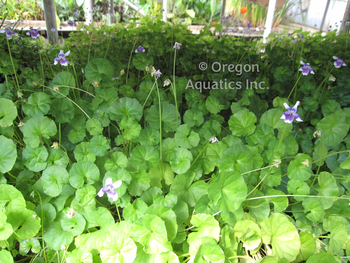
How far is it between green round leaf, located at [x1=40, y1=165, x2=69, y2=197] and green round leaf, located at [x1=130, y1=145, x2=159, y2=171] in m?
0.27

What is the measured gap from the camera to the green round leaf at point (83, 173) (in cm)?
90

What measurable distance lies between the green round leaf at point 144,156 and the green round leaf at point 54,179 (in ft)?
0.89

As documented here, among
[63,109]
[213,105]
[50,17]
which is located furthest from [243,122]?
[50,17]

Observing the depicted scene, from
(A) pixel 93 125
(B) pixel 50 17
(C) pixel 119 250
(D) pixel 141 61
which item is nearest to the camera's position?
(C) pixel 119 250

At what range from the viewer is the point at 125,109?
99cm

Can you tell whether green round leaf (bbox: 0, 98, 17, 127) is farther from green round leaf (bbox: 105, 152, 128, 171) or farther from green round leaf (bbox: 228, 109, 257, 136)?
green round leaf (bbox: 228, 109, 257, 136)

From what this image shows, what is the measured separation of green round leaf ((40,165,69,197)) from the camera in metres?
0.91

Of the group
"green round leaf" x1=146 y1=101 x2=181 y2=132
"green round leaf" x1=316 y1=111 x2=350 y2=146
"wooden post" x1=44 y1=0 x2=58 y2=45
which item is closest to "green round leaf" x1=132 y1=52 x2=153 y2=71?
"green round leaf" x1=146 y1=101 x2=181 y2=132

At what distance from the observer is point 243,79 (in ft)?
5.09

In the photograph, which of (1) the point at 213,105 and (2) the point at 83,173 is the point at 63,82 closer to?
(2) the point at 83,173

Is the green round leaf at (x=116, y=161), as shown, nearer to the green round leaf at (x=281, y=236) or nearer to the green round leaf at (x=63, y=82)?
the green round leaf at (x=63, y=82)

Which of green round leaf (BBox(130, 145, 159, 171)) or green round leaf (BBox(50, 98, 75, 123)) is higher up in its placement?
green round leaf (BBox(50, 98, 75, 123))

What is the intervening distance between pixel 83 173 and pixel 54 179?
0.12 metres

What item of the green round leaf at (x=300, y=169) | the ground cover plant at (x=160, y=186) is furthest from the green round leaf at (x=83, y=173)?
the green round leaf at (x=300, y=169)
